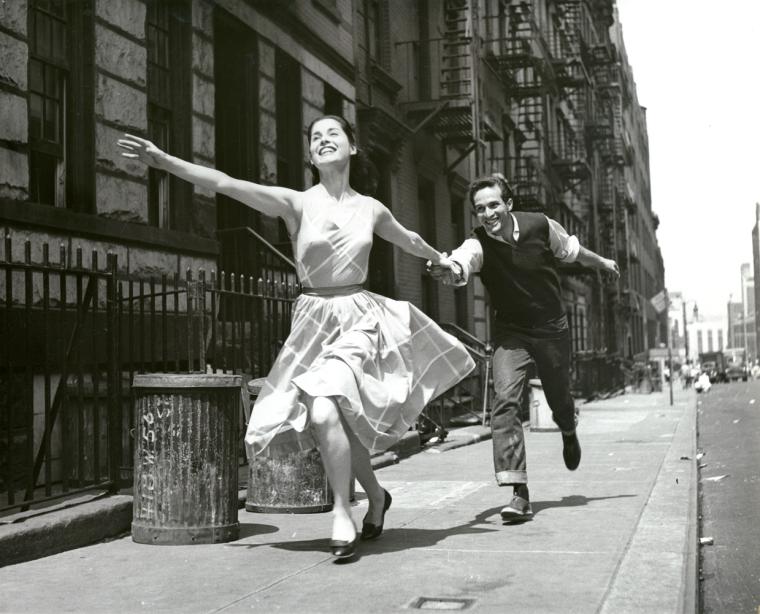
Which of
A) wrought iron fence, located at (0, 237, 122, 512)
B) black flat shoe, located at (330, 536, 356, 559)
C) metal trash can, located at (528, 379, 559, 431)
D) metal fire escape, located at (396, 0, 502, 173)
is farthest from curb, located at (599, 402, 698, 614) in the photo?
metal fire escape, located at (396, 0, 502, 173)

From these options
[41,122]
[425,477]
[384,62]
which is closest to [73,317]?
[41,122]

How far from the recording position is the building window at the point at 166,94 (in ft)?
33.6

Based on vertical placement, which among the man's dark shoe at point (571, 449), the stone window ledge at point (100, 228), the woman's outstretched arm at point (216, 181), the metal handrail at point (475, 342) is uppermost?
the stone window ledge at point (100, 228)

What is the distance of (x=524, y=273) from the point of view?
6539mm

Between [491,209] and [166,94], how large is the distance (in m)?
5.07

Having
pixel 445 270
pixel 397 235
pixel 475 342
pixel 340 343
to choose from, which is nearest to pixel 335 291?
pixel 340 343

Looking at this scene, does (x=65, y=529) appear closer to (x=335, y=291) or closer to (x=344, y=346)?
(x=344, y=346)

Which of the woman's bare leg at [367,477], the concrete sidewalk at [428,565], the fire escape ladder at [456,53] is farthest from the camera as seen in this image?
the fire escape ladder at [456,53]

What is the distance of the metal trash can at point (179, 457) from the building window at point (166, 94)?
4641 millimetres

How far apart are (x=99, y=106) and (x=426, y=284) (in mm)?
11856

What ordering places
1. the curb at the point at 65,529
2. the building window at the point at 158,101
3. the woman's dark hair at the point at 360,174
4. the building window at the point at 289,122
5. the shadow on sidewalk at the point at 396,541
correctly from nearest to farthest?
the curb at the point at 65,529
the shadow on sidewalk at the point at 396,541
the woman's dark hair at the point at 360,174
the building window at the point at 158,101
the building window at the point at 289,122

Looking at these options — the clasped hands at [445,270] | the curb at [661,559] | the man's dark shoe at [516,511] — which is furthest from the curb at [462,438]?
the clasped hands at [445,270]

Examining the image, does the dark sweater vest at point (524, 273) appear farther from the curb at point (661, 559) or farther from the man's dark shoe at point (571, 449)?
the curb at point (661, 559)

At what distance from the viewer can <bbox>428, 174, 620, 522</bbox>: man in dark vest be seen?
250 inches
